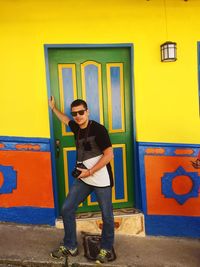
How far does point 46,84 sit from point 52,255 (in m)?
2.09

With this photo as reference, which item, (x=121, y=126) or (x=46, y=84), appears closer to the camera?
(x=46, y=84)

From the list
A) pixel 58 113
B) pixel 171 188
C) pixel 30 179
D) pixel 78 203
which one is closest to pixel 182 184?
pixel 171 188

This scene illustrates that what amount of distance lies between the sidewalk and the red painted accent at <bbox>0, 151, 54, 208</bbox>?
0.34 m

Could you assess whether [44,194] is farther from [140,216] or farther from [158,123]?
[158,123]

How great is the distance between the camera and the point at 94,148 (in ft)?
11.5

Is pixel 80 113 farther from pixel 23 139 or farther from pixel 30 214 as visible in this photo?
pixel 30 214

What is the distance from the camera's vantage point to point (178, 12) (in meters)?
4.27

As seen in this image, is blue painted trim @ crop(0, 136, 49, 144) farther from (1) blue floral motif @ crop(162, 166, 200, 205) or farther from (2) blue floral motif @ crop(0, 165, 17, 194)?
(1) blue floral motif @ crop(162, 166, 200, 205)

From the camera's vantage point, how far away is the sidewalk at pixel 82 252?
360 centimetres

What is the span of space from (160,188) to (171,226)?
556 mm

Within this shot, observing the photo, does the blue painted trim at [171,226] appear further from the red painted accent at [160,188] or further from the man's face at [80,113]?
the man's face at [80,113]

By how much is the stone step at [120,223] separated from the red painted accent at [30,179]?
16.2 inches

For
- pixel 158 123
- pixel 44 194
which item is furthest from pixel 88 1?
pixel 44 194

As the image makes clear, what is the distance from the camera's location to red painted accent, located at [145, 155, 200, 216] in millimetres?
4344
